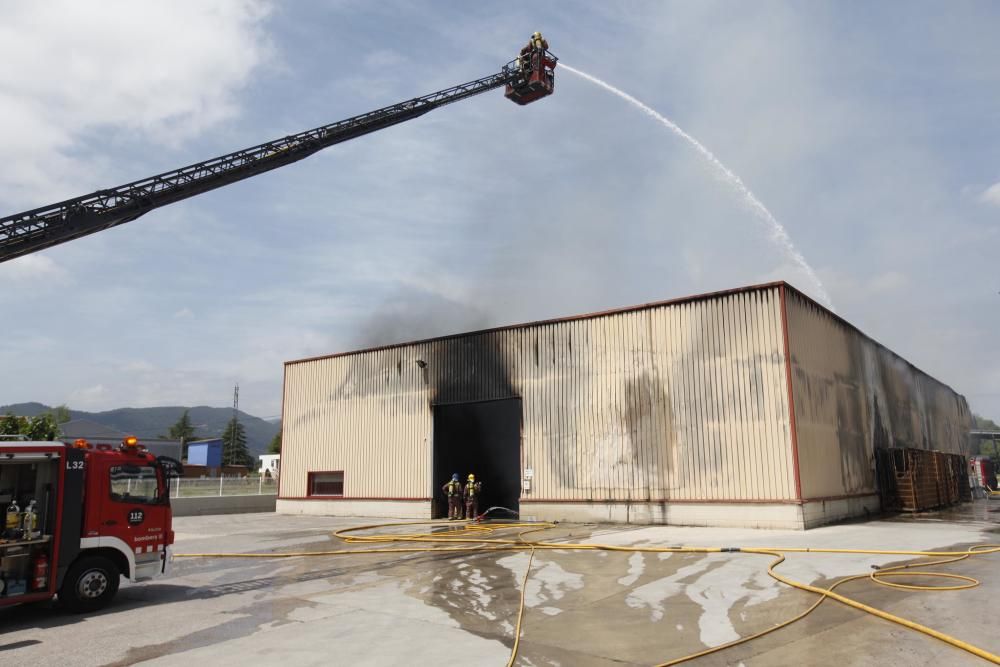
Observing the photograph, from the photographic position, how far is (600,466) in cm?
2231

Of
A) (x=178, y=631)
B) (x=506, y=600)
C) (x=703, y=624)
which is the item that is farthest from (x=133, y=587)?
(x=703, y=624)

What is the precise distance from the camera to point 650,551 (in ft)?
49.8

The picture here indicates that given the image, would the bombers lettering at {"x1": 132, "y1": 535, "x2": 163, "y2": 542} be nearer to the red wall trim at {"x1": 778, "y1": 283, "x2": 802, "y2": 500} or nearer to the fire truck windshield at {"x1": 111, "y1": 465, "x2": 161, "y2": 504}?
the fire truck windshield at {"x1": 111, "y1": 465, "x2": 161, "y2": 504}

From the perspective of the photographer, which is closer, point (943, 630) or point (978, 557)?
point (943, 630)

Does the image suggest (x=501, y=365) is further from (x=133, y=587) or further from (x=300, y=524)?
(x=133, y=587)

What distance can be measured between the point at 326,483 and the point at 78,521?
823 inches

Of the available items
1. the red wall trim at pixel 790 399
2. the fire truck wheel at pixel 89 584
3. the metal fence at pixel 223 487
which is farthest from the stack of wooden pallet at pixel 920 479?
the metal fence at pixel 223 487

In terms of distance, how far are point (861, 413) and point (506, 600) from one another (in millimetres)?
19791

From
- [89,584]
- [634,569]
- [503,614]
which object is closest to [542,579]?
[634,569]

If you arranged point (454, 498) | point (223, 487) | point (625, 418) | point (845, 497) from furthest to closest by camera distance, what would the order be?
point (223, 487), point (454, 498), point (625, 418), point (845, 497)

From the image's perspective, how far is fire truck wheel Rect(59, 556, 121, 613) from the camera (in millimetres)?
10031

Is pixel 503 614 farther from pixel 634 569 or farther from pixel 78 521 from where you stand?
pixel 78 521

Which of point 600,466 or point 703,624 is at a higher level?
point 600,466

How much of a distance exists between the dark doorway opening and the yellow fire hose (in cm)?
501
